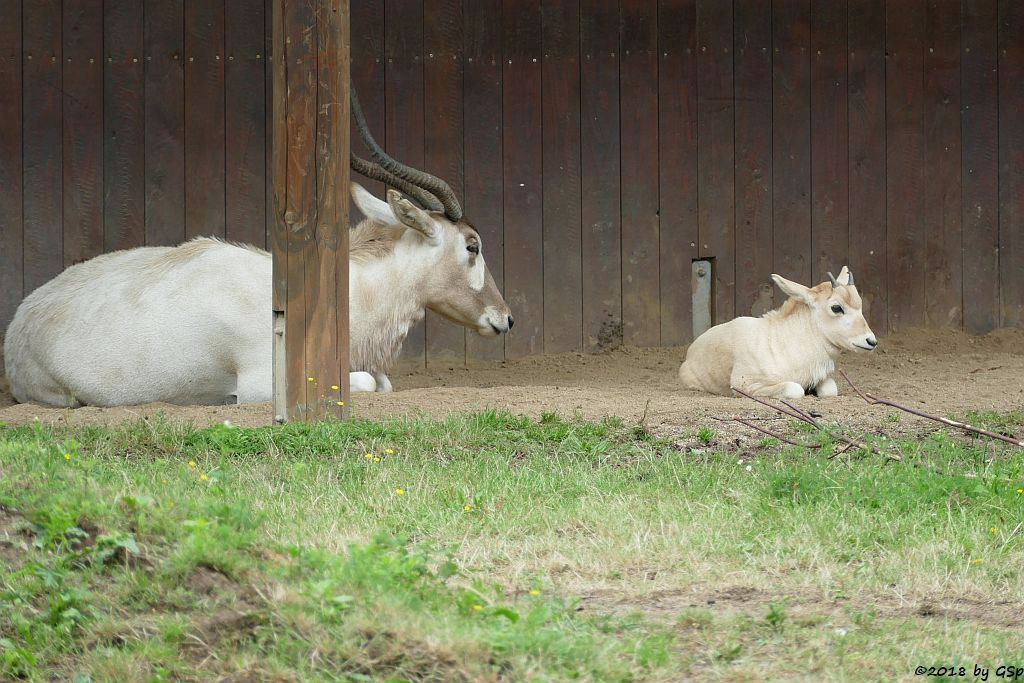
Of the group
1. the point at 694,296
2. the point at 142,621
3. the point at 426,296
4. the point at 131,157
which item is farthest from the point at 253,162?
the point at 142,621

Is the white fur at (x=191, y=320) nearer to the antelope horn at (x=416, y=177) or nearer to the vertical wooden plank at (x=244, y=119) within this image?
the antelope horn at (x=416, y=177)

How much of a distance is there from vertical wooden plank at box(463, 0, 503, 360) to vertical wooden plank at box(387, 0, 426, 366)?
1.15ft

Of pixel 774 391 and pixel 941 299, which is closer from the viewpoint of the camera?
pixel 774 391

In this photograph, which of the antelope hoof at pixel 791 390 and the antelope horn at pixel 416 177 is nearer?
the antelope horn at pixel 416 177

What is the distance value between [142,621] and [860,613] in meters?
1.94

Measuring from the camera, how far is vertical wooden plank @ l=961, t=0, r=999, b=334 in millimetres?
10477

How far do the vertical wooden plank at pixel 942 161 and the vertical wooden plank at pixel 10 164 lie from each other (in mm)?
6823

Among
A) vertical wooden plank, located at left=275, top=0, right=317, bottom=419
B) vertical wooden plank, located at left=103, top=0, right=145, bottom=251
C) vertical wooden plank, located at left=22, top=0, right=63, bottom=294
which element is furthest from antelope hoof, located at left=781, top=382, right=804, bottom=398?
vertical wooden plank, located at left=22, top=0, right=63, bottom=294

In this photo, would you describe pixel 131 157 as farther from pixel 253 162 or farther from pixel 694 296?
pixel 694 296

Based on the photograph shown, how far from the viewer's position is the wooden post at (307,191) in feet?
20.4

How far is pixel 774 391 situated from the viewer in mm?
8070

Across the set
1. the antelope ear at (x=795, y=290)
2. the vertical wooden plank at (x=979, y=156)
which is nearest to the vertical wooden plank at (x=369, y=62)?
the antelope ear at (x=795, y=290)

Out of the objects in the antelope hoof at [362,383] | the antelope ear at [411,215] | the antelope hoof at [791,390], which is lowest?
the antelope hoof at [791,390]

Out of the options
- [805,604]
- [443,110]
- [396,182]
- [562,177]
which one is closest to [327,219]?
[396,182]
